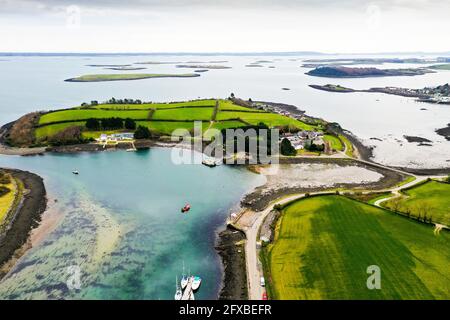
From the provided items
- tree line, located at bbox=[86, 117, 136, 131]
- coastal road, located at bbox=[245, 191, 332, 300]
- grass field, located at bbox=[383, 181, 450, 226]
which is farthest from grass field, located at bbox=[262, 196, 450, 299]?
tree line, located at bbox=[86, 117, 136, 131]

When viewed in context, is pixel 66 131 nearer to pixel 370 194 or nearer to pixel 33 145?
pixel 33 145

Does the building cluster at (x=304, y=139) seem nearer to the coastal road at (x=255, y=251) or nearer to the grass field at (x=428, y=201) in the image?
the coastal road at (x=255, y=251)

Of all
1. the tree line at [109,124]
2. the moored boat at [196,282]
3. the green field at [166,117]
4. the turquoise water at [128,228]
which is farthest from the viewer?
the green field at [166,117]

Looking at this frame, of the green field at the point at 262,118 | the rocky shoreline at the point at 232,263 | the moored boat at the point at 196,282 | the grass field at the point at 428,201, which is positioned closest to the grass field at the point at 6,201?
the moored boat at the point at 196,282

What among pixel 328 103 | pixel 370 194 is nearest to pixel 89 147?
pixel 370 194

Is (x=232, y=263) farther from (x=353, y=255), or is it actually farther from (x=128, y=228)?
(x=128, y=228)
